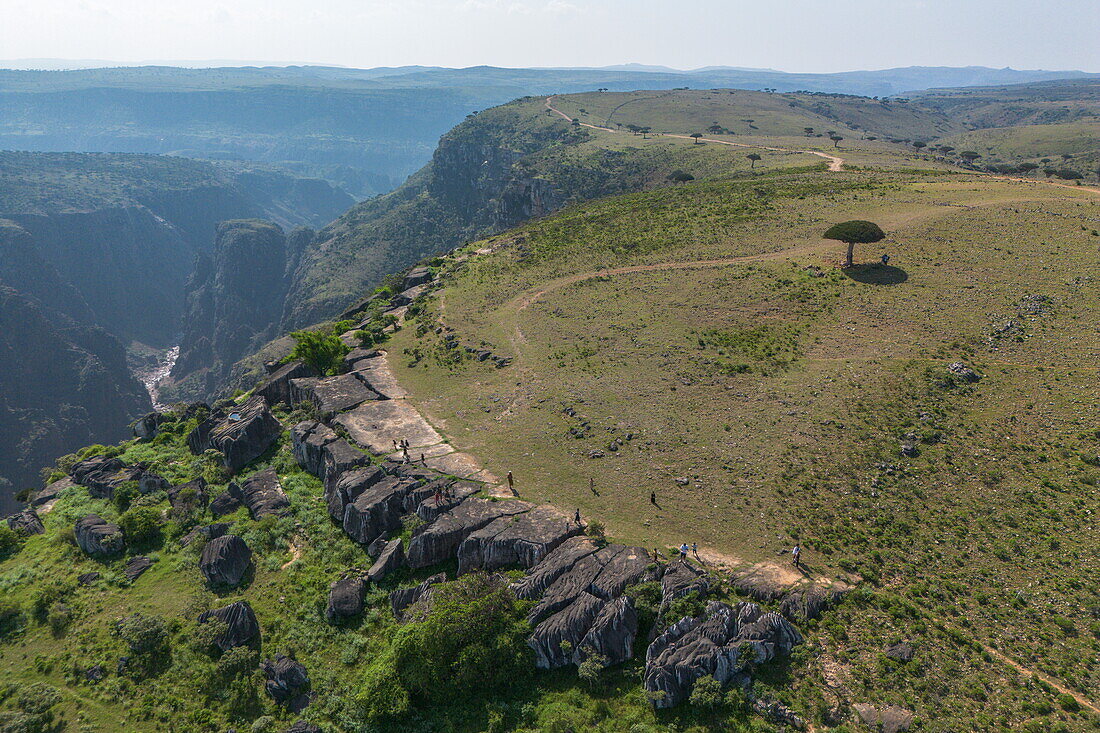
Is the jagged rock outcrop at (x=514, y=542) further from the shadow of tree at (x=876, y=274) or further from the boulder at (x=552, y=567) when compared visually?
the shadow of tree at (x=876, y=274)

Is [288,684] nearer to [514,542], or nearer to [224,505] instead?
[514,542]

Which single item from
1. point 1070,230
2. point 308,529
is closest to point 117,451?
point 308,529

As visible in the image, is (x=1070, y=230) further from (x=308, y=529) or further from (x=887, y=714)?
(x=308, y=529)

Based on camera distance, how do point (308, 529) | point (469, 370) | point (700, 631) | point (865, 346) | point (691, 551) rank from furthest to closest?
point (469, 370) → point (865, 346) → point (308, 529) → point (691, 551) → point (700, 631)

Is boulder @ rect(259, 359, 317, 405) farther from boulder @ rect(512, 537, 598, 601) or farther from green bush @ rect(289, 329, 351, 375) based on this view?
boulder @ rect(512, 537, 598, 601)

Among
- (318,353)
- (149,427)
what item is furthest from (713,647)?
(149,427)

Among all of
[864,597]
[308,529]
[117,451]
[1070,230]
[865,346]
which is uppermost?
[1070,230]
